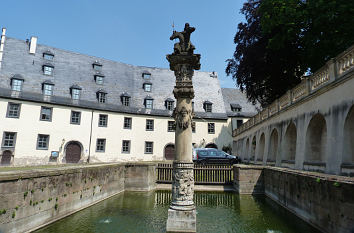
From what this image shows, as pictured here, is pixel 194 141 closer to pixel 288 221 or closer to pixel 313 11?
pixel 313 11

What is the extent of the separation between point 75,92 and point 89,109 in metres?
2.86

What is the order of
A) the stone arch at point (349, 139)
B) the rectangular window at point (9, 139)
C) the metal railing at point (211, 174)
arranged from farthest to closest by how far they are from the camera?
the rectangular window at point (9, 139)
the metal railing at point (211, 174)
the stone arch at point (349, 139)

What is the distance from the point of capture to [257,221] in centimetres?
808

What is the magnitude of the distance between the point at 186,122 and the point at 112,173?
7.25 m

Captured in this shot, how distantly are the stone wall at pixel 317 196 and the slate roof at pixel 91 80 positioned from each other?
23.4m

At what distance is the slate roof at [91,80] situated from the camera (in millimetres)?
27672

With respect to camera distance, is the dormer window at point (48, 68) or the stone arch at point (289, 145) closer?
the stone arch at point (289, 145)

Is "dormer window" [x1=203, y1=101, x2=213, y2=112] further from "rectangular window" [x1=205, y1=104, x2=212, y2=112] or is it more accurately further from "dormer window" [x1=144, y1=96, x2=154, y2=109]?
"dormer window" [x1=144, y1=96, x2=154, y2=109]

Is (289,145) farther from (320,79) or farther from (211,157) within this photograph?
(211,157)

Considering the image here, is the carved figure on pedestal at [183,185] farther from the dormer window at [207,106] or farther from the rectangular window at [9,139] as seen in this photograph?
the dormer window at [207,106]

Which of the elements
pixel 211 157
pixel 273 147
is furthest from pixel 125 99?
pixel 273 147

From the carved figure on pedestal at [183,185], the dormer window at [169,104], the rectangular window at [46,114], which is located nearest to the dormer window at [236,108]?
the dormer window at [169,104]

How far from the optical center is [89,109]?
29094 millimetres

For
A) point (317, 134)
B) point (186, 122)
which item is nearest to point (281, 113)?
point (317, 134)
